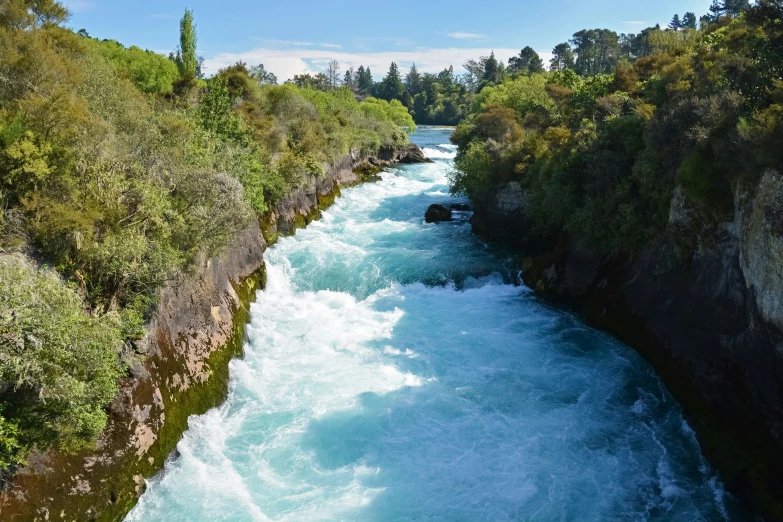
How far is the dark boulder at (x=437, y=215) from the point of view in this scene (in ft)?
145

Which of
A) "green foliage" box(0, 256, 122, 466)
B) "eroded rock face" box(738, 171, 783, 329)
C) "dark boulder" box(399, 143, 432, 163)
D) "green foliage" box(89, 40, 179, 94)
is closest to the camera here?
"green foliage" box(0, 256, 122, 466)

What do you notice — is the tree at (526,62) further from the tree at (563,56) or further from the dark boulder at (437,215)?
the dark boulder at (437,215)

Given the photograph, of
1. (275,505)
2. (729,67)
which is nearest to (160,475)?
(275,505)

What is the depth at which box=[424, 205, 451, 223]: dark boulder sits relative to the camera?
44062 mm

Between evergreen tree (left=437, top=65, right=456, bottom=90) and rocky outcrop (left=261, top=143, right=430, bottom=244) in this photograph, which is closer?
rocky outcrop (left=261, top=143, right=430, bottom=244)

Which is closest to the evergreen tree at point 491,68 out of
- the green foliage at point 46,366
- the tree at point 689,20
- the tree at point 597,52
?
the tree at point 597,52

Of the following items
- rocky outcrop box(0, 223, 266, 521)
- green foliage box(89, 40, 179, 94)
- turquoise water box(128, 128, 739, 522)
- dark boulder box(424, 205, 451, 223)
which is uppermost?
green foliage box(89, 40, 179, 94)

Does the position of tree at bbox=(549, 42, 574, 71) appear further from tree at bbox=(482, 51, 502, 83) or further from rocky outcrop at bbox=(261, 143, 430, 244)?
rocky outcrop at bbox=(261, 143, 430, 244)

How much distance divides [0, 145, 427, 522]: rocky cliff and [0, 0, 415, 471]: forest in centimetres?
62

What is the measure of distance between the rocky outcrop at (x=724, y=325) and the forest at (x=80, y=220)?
1746cm

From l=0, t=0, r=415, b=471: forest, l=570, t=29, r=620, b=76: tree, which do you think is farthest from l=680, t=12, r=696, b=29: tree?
l=0, t=0, r=415, b=471: forest

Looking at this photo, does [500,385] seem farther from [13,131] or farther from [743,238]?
[13,131]

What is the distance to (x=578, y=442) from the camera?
1794cm

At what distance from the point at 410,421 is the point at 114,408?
31.1 feet
